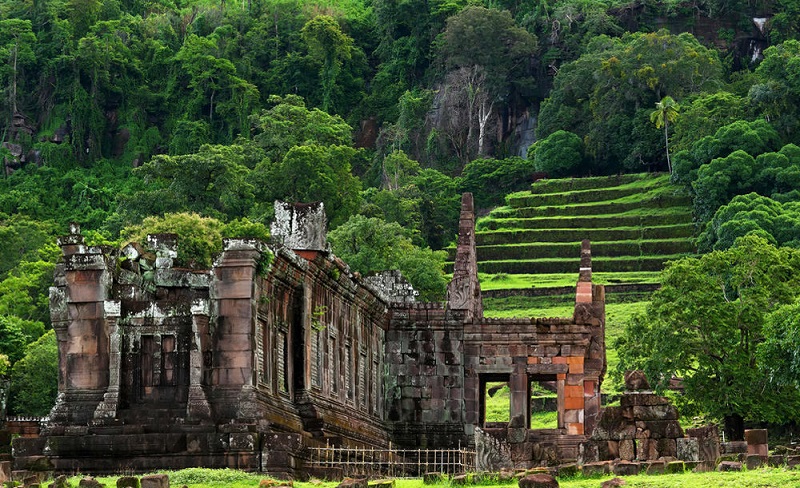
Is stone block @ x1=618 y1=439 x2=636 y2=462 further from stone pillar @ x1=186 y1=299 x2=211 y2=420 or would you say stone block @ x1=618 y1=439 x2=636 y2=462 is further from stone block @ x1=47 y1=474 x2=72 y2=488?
stone pillar @ x1=186 y1=299 x2=211 y2=420

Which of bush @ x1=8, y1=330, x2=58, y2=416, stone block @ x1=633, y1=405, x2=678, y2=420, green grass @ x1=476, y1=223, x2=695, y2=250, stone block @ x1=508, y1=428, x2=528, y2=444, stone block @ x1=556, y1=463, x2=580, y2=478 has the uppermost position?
green grass @ x1=476, y1=223, x2=695, y2=250

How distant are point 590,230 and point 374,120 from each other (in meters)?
54.4

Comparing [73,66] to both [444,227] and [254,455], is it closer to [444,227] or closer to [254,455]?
[444,227]

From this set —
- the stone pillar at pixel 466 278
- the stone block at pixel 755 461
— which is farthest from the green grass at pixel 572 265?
the stone block at pixel 755 461

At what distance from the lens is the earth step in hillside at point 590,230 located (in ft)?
386

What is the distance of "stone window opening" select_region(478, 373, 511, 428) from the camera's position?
5744 centimetres


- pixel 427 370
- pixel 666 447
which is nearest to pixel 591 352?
pixel 427 370

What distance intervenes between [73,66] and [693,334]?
337 ft

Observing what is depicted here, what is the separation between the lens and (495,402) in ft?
263

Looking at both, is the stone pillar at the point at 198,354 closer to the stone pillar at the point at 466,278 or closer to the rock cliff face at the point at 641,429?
the rock cliff face at the point at 641,429

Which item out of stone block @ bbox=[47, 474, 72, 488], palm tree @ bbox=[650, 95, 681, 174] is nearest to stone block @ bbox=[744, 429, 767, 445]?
stone block @ bbox=[47, 474, 72, 488]

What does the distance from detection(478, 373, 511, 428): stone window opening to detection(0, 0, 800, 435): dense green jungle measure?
9.13 metres

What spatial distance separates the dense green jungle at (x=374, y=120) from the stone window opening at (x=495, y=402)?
9125mm

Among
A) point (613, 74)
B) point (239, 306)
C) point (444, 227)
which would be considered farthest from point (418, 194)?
point (239, 306)
